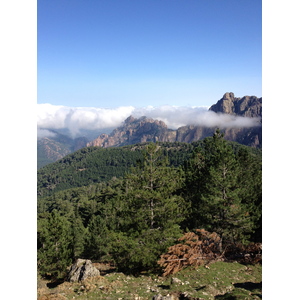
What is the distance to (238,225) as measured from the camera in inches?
509

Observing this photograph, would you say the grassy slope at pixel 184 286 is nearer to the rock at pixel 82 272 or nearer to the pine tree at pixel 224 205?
the rock at pixel 82 272

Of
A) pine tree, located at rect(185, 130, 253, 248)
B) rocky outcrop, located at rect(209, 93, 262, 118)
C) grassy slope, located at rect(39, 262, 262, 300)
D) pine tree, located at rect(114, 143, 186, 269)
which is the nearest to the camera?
grassy slope, located at rect(39, 262, 262, 300)

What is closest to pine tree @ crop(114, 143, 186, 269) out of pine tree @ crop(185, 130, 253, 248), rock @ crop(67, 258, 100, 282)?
rock @ crop(67, 258, 100, 282)

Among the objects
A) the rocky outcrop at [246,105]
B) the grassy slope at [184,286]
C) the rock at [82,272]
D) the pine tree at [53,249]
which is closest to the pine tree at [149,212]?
the grassy slope at [184,286]

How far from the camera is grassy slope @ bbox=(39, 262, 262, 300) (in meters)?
7.04

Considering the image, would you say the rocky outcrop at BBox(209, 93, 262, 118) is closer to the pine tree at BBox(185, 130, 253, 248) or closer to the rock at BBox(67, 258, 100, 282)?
the pine tree at BBox(185, 130, 253, 248)

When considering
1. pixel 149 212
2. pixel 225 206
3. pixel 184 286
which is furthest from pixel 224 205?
pixel 184 286

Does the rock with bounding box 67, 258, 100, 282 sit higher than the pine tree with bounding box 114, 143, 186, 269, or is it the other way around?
the pine tree with bounding box 114, 143, 186, 269

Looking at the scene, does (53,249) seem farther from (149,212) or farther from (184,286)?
(184,286)

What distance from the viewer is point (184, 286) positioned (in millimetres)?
8203

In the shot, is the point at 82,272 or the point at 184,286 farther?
the point at 82,272
